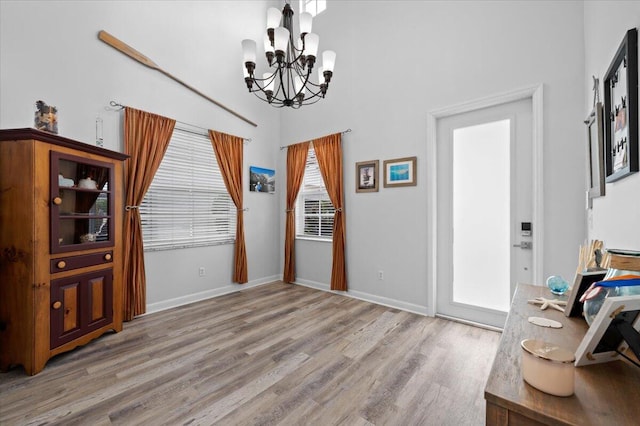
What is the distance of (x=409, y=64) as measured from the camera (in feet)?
11.3

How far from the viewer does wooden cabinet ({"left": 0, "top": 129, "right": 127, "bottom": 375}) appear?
84.1 inches

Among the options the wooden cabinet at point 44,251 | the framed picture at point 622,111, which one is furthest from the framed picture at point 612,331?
the wooden cabinet at point 44,251

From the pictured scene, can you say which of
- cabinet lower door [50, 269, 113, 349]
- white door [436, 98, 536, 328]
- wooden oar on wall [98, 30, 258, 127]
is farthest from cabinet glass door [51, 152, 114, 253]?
white door [436, 98, 536, 328]

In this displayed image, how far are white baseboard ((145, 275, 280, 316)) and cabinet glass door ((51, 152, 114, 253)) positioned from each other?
3.62ft

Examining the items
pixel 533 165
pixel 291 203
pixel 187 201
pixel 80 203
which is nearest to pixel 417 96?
pixel 533 165

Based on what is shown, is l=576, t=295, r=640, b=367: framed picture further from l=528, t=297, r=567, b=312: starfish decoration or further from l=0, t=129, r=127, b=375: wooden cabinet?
l=0, t=129, r=127, b=375: wooden cabinet

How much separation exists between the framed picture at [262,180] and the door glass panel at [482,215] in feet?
9.75

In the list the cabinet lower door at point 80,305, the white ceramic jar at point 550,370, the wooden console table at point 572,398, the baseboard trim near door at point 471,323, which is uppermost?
the white ceramic jar at point 550,370

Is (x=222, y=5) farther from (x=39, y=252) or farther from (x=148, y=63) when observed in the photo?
(x=39, y=252)

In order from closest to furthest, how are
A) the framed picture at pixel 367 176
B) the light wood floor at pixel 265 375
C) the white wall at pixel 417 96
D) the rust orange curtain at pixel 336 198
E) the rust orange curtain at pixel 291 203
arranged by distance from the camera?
the light wood floor at pixel 265 375 → the white wall at pixel 417 96 → the framed picture at pixel 367 176 → the rust orange curtain at pixel 336 198 → the rust orange curtain at pixel 291 203

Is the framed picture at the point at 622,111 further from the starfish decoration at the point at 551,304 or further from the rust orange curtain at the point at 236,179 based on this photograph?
the rust orange curtain at the point at 236,179

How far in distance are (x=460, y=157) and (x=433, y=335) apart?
1.98 m

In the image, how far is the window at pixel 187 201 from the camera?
3.49 meters

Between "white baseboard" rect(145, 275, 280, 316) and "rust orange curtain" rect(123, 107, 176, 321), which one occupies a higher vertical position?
"rust orange curtain" rect(123, 107, 176, 321)
